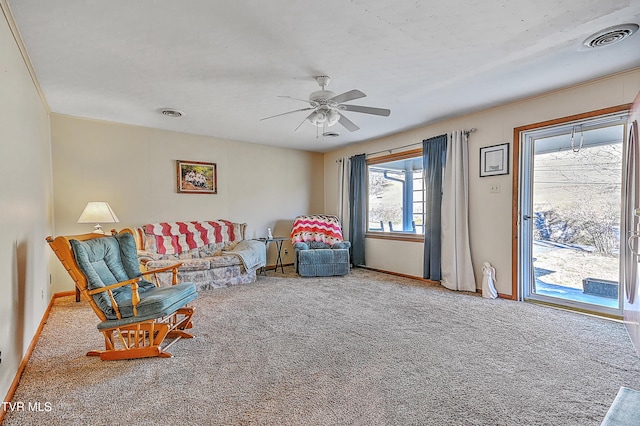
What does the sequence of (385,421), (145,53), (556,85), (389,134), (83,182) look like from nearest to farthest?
1. (385,421)
2. (145,53)
3. (556,85)
4. (83,182)
5. (389,134)

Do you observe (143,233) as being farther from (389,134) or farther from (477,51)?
(477,51)

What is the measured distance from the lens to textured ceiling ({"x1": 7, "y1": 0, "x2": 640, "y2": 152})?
2057 millimetres

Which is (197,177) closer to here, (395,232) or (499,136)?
(395,232)

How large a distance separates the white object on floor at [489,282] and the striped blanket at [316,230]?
2.59 m

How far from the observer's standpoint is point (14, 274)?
2.16 metres

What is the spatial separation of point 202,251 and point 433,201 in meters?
3.73

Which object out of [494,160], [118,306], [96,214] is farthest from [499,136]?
[96,214]

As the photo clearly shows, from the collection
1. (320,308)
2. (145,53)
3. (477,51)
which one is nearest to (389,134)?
(477,51)

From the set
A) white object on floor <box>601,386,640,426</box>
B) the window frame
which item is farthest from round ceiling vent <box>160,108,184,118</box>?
white object on floor <box>601,386,640,426</box>

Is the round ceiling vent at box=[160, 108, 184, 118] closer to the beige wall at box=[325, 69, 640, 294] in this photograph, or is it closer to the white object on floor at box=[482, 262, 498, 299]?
the beige wall at box=[325, 69, 640, 294]

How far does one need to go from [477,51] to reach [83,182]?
16.4ft

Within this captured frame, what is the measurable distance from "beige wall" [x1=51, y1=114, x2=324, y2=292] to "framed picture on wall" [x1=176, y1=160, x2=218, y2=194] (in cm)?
9

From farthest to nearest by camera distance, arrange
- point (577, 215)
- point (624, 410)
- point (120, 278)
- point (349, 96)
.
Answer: point (577, 215), point (120, 278), point (349, 96), point (624, 410)

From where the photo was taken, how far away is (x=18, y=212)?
2297 millimetres
